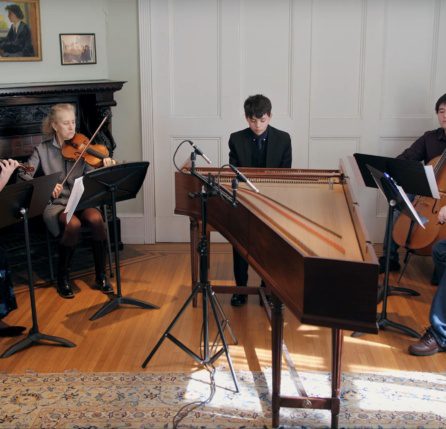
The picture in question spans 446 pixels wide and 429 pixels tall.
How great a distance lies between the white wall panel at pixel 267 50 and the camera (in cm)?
523

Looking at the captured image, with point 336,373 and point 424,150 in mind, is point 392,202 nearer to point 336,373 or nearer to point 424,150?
point 336,373

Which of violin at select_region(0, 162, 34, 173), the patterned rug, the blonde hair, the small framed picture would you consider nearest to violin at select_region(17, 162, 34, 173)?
violin at select_region(0, 162, 34, 173)

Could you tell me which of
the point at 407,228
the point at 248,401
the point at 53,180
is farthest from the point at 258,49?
the point at 248,401

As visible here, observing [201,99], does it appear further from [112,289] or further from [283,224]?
[283,224]

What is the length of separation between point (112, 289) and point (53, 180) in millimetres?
1114

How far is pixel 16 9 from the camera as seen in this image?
481 cm

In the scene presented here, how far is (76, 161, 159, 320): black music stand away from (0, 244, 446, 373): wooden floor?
0.06m

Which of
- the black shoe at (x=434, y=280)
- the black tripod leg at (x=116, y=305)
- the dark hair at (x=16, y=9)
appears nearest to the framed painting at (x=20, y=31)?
the dark hair at (x=16, y=9)

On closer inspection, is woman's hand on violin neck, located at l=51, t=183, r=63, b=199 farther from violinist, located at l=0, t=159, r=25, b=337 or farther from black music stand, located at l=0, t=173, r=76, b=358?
black music stand, located at l=0, t=173, r=76, b=358

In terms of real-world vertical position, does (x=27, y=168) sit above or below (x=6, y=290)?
above

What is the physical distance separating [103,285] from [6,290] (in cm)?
73

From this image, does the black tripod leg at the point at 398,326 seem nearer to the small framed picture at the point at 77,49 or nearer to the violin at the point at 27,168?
the violin at the point at 27,168

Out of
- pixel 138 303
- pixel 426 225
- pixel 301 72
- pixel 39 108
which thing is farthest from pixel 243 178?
pixel 301 72

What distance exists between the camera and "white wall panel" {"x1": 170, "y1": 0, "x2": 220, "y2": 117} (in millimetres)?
5270
